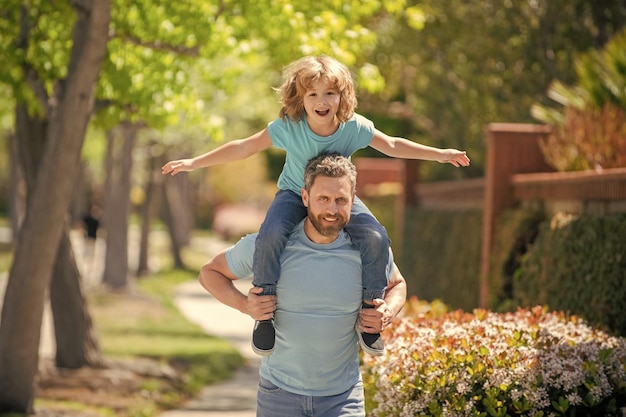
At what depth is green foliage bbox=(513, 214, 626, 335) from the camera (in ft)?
25.8

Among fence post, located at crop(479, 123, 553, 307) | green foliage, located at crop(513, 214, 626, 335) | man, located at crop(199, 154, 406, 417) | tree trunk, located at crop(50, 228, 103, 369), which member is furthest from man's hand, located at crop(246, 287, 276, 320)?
tree trunk, located at crop(50, 228, 103, 369)

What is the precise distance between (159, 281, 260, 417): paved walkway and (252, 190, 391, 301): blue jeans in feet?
21.9

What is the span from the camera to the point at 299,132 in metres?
4.78

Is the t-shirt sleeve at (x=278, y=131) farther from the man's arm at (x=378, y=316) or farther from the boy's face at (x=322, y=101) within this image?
the man's arm at (x=378, y=316)

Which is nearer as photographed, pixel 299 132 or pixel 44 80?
pixel 299 132

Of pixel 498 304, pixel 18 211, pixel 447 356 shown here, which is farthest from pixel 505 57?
pixel 18 211

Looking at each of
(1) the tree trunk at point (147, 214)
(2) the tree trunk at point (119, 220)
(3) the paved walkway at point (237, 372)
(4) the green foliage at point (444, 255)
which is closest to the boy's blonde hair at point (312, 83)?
(3) the paved walkway at point (237, 372)

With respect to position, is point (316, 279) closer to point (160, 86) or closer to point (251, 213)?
point (160, 86)

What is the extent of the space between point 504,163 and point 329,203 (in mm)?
7129

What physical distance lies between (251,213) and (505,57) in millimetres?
40542

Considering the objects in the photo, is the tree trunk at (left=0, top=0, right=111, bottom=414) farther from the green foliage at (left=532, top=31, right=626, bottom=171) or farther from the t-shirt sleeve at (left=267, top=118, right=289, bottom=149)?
the t-shirt sleeve at (left=267, top=118, right=289, bottom=149)

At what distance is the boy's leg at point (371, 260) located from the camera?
14.9ft

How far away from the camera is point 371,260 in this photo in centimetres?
454

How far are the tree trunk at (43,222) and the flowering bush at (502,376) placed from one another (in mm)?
4297
